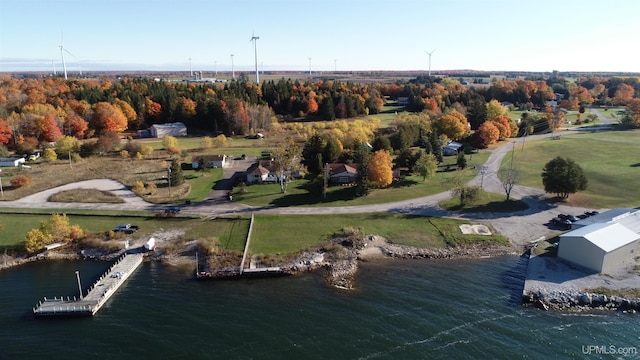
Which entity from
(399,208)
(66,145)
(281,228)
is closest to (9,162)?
(66,145)

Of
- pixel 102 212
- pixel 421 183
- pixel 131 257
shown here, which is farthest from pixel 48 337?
pixel 421 183

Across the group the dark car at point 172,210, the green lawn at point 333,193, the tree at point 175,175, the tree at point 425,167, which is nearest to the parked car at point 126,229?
the dark car at point 172,210

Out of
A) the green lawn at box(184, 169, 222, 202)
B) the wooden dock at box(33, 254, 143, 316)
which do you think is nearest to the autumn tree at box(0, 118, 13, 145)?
the green lawn at box(184, 169, 222, 202)

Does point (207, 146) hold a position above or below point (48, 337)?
above

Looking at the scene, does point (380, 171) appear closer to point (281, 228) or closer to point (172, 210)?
point (281, 228)

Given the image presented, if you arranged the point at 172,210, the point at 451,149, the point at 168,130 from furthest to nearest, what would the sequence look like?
the point at 168,130, the point at 451,149, the point at 172,210

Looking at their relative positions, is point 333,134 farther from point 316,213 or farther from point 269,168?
point 316,213
